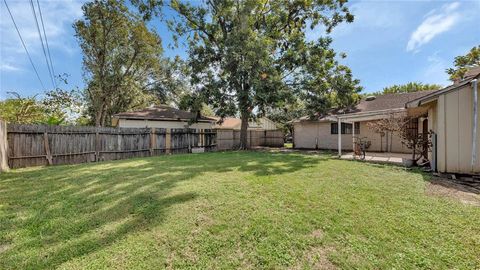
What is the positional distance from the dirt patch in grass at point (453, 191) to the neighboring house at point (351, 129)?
24.7 ft

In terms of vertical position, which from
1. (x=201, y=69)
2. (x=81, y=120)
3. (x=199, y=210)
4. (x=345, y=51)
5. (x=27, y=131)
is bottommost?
(x=199, y=210)

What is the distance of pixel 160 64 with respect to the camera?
23.2m

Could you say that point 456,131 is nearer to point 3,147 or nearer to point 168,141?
point 168,141

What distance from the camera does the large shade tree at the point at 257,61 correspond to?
15016 millimetres

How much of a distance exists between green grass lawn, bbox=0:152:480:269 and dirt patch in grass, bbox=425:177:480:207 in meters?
0.30

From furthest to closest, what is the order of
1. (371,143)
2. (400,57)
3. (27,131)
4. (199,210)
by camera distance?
(371,143) < (400,57) < (27,131) < (199,210)

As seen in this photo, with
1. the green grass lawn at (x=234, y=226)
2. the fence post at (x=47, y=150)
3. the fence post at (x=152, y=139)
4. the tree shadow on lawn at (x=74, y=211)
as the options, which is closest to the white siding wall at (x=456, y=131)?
the green grass lawn at (x=234, y=226)

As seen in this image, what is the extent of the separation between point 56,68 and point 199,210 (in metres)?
21.9

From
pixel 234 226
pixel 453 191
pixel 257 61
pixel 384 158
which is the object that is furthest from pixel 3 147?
pixel 384 158

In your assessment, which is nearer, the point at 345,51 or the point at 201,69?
the point at 201,69

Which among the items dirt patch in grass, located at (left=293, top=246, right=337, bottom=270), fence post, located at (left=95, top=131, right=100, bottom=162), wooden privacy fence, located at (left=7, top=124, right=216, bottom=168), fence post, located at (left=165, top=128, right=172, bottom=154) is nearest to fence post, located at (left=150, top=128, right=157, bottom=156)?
wooden privacy fence, located at (left=7, top=124, right=216, bottom=168)

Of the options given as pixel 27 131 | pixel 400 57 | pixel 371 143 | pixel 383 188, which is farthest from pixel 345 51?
pixel 27 131

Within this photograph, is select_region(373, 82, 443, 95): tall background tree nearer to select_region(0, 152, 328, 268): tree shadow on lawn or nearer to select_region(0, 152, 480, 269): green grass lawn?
select_region(0, 152, 480, 269): green grass lawn

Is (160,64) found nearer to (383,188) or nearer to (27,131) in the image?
(27,131)
